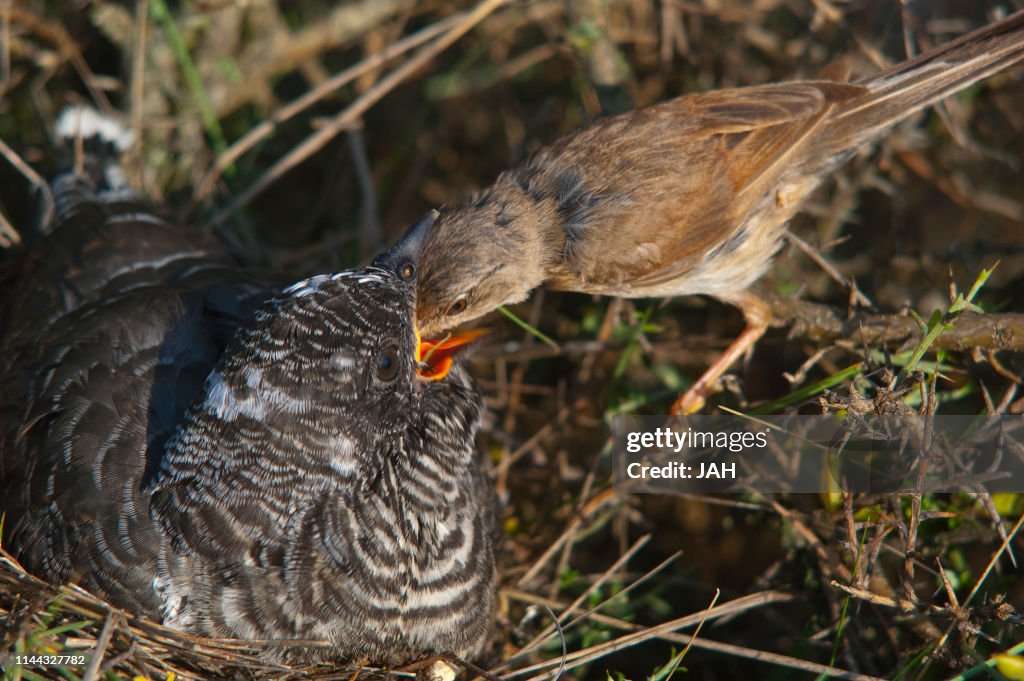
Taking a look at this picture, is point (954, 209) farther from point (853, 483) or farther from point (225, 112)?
point (225, 112)

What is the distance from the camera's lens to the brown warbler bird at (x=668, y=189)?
3.72 metres

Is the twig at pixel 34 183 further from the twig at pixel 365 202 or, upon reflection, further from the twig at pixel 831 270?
the twig at pixel 831 270

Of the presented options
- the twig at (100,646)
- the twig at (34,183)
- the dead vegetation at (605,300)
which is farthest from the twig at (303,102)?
the twig at (100,646)

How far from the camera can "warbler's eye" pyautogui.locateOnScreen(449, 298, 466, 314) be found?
365 centimetres

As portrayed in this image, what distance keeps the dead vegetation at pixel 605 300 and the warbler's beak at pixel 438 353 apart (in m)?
0.66

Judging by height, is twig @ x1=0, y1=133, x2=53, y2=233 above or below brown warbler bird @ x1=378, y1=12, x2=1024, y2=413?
above

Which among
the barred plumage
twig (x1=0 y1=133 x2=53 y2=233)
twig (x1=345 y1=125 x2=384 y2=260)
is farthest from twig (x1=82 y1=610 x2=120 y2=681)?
twig (x1=345 y1=125 x2=384 y2=260)

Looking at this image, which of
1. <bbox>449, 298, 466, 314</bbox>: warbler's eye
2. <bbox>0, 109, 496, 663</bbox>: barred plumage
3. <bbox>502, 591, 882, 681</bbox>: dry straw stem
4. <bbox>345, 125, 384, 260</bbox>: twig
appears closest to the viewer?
<bbox>0, 109, 496, 663</bbox>: barred plumage

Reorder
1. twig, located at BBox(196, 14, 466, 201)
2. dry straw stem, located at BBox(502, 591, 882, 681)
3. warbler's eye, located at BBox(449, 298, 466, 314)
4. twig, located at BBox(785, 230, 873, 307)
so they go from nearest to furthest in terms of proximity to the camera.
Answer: dry straw stem, located at BBox(502, 591, 882, 681) → warbler's eye, located at BBox(449, 298, 466, 314) → twig, located at BBox(785, 230, 873, 307) → twig, located at BBox(196, 14, 466, 201)

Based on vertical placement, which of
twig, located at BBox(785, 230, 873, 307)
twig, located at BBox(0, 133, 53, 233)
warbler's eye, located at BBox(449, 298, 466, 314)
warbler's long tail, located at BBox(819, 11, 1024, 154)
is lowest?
twig, located at BBox(785, 230, 873, 307)

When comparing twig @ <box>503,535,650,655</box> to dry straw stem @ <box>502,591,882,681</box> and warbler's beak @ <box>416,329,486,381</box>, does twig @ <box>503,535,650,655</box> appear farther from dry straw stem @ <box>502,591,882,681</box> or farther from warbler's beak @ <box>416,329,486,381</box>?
warbler's beak @ <box>416,329,486,381</box>

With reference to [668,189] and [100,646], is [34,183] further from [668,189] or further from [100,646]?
[668,189]

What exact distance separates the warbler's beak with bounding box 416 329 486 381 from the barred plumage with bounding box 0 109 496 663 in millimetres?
82

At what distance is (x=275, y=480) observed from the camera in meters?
3.14
